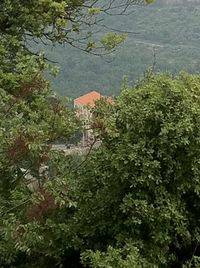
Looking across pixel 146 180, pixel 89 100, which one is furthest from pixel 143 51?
pixel 146 180

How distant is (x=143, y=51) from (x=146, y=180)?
4113 cm

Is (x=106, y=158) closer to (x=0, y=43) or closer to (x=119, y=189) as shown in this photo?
(x=119, y=189)

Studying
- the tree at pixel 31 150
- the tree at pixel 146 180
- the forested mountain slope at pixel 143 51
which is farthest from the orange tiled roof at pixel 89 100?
the forested mountain slope at pixel 143 51

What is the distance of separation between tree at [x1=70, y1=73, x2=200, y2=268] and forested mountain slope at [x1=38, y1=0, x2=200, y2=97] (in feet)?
75.7

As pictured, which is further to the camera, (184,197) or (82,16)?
(82,16)

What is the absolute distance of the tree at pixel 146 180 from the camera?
4711 mm

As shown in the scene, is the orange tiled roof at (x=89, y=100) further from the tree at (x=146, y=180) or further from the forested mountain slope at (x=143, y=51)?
the forested mountain slope at (x=143, y=51)

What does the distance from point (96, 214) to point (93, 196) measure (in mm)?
195

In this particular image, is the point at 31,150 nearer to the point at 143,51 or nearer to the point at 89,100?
the point at 89,100

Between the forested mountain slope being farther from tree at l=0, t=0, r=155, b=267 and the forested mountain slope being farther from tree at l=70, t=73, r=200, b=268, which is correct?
tree at l=70, t=73, r=200, b=268

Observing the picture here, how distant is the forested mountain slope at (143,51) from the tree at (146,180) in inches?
908

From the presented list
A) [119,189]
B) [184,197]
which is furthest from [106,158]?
[184,197]

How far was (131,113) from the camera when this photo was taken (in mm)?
4973

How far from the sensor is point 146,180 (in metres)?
4.71
